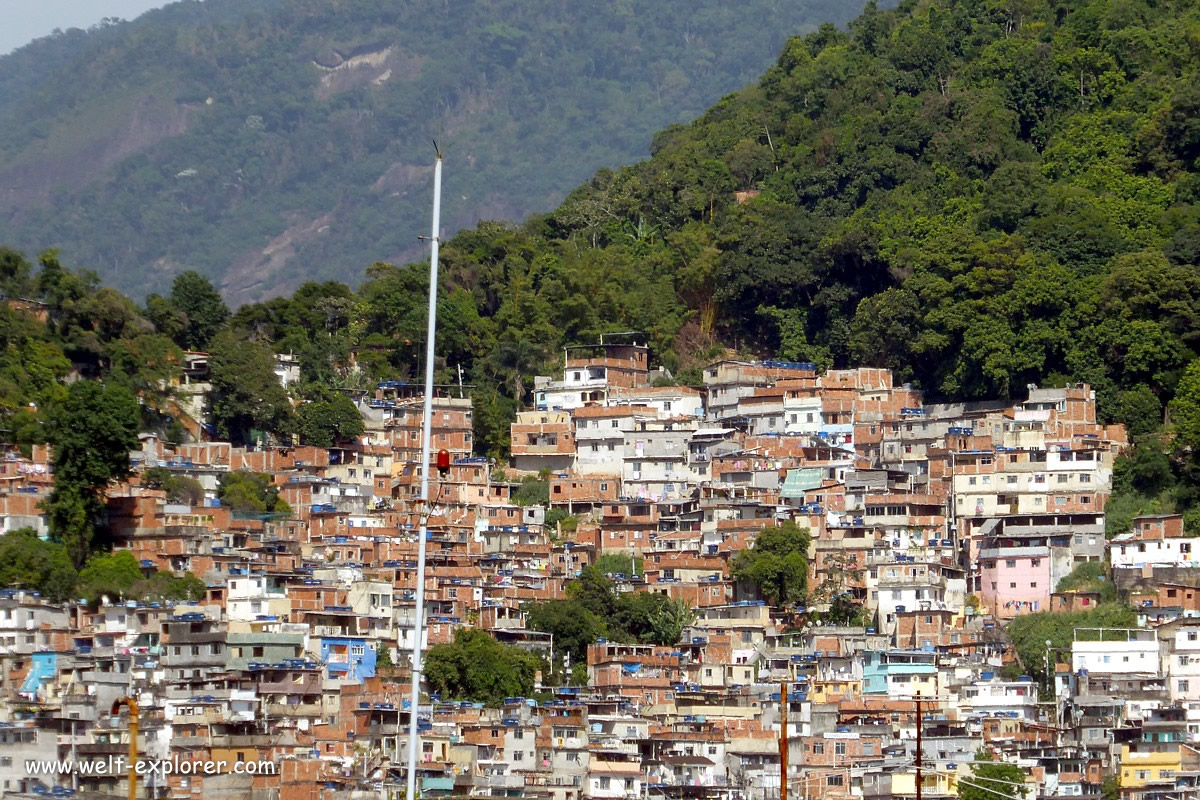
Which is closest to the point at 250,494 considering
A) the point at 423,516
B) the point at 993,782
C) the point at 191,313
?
the point at 191,313

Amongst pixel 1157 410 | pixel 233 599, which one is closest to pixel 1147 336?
pixel 1157 410

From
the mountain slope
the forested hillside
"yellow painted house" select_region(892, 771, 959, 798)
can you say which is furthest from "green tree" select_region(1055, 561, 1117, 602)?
the forested hillside

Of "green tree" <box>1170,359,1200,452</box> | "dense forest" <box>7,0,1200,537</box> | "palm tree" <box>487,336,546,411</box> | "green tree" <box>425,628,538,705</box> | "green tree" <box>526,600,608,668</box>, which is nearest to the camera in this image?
"green tree" <box>425,628,538,705</box>

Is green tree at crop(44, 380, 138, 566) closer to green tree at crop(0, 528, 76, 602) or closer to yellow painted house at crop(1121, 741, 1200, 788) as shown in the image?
green tree at crop(0, 528, 76, 602)

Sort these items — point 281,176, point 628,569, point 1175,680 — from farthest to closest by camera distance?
point 281,176
point 628,569
point 1175,680

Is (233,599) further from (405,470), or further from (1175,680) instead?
(1175,680)

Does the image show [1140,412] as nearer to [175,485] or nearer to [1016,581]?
[1016,581]

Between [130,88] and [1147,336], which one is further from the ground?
[130,88]
